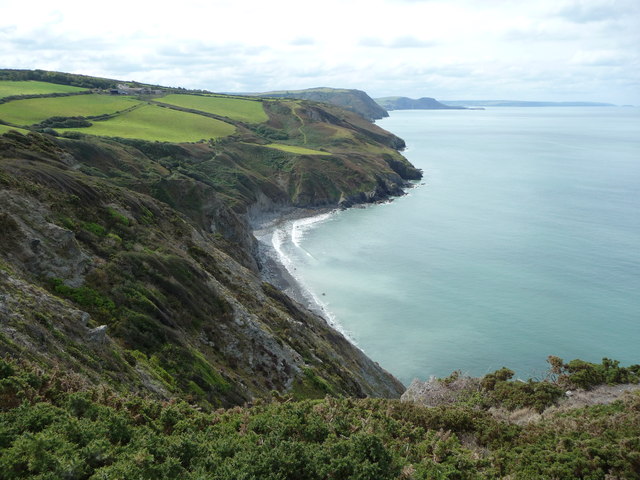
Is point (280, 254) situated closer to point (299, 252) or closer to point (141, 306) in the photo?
point (299, 252)

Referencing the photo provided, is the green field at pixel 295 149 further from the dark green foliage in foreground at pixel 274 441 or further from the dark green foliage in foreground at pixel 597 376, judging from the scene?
the dark green foliage in foreground at pixel 274 441

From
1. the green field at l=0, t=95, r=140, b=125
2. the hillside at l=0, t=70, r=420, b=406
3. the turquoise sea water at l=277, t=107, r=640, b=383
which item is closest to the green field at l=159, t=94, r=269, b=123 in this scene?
the green field at l=0, t=95, r=140, b=125

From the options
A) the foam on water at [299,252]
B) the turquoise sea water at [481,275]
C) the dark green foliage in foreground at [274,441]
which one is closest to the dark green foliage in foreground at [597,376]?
the dark green foliage in foreground at [274,441]

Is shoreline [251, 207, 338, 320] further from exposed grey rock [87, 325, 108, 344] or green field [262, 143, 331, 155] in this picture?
exposed grey rock [87, 325, 108, 344]

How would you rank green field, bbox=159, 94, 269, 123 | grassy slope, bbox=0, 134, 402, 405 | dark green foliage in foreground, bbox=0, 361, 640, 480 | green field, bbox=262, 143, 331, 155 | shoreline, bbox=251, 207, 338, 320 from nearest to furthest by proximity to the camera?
1. dark green foliage in foreground, bbox=0, 361, 640, 480
2. grassy slope, bbox=0, 134, 402, 405
3. shoreline, bbox=251, 207, 338, 320
4. green field, bbox=262, 143, 331, 155
5. green field, bbox=159, 94, 269, 123

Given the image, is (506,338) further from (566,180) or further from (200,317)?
(566,180)

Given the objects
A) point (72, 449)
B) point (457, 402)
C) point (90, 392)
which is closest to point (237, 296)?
point (457, 402)

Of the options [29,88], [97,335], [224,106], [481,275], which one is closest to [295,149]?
[224,106]
